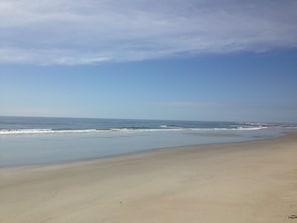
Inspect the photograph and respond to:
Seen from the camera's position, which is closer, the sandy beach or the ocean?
the sandy beach

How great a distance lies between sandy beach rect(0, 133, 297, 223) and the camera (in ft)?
19.3

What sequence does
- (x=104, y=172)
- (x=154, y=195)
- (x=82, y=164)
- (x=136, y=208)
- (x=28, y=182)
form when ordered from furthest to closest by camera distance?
(x=82, y=164) < (x=104, y=172) < (x=28, y=182) < (x=154, y=195) < (x=136, y=208)

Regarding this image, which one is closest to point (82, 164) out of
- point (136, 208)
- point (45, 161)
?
point (45, 161)

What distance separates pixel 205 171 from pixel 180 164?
1797 millimetres

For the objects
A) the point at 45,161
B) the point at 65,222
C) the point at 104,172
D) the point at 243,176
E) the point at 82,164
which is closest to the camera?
the point at 65,222

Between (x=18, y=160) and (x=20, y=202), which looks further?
(x=18, y=160)

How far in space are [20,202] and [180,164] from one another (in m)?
6.71

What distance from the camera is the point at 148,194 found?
7.55 m

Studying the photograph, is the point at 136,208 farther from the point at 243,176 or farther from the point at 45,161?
the point at 45,161

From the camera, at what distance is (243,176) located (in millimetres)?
9656

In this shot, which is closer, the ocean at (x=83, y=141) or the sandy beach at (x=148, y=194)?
the sandy beach at (x=148, y=194)

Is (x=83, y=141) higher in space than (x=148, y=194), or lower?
higher

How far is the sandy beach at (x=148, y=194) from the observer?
5883mm

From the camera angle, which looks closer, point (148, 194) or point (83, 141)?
point (148, 194)
